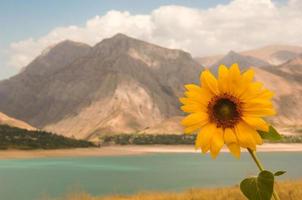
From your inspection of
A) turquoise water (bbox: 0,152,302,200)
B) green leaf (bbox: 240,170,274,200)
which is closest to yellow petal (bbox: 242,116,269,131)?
green leaf (bbox: 240,170,274,200)

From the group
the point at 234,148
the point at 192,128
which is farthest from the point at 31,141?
the point at 234,148

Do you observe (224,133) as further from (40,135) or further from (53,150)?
(40,135)

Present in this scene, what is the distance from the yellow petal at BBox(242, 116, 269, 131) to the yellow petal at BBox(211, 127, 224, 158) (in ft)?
0.41

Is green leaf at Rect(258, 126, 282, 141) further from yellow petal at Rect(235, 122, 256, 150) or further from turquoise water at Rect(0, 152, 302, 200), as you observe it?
turquoise water at Rect(0, 152, 302, 200)

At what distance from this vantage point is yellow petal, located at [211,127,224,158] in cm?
202

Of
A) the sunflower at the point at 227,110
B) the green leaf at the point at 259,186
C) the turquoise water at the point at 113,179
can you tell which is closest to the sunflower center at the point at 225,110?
the sunflower at the point at 227,110

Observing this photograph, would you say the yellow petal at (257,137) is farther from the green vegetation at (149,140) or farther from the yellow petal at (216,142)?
the green vegetation at (149,140)

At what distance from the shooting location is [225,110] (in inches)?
83.8

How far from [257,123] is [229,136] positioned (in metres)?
0.13

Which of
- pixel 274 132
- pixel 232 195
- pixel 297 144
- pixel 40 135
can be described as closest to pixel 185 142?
pixel 297 144

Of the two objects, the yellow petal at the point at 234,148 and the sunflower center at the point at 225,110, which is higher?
the sunflower center at the point at 225,110

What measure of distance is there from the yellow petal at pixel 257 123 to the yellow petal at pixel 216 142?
126 millimetres

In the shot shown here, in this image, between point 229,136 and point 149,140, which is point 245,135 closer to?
point 229,136

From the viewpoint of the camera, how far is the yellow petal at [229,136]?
2.05 meters
